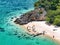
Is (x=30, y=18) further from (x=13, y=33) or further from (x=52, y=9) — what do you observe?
(x=13, y=33)

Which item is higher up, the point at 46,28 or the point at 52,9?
the point at 52,9

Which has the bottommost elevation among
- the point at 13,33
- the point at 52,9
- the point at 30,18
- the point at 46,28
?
the point at 13,33

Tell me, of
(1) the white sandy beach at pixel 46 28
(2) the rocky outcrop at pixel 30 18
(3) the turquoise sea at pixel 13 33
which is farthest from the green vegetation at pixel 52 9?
(3) the turquoise sea at pixel 13 33

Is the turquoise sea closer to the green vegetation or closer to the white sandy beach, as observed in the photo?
the white sandy beach

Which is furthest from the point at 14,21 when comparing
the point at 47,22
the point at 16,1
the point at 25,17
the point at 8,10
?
the point at 16,1

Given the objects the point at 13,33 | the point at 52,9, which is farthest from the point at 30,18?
the point at 13,33

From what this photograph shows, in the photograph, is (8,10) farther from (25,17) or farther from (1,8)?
(25,17)

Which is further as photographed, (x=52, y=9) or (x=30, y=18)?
(x=52, y=9)

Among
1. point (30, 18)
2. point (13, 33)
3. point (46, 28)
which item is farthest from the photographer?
point (30, 18)

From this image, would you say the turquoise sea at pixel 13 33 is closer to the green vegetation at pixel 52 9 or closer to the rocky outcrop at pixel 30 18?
the rocky outcrop at pixel 30 18
